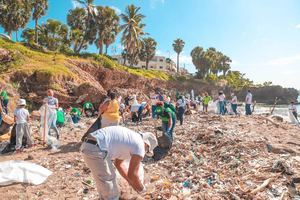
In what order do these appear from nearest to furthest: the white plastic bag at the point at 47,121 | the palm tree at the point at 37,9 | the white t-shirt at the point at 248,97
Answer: the white plastic bag at the point at 47,121 < the white t-shirt at the point at 248,97 < the palm tree at the point at 37,9

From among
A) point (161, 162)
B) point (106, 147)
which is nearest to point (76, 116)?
point (161, 162)

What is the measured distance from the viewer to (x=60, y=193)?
5.75 metres

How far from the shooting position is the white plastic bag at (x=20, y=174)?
580 centimetres

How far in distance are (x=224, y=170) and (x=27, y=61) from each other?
22.5 meters

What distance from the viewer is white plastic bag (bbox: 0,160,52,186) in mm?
5801

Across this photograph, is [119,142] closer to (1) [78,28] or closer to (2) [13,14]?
(2) [13,14]

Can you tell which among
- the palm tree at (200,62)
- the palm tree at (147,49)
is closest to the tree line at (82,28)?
the palm tree at (147,49)

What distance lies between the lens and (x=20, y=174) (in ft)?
19.6

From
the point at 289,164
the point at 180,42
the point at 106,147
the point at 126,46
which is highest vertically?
the point at 180,42

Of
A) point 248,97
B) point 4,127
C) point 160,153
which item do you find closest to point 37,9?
point 248,97

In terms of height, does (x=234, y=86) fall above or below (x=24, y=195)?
above

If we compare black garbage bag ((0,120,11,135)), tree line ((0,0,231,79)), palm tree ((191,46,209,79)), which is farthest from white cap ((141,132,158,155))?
palm tree ((191,46,209,79))

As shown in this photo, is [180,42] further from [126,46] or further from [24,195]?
[24,195]

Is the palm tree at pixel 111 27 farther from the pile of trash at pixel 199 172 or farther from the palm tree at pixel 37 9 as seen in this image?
the pile of trash at pixel 199 172
